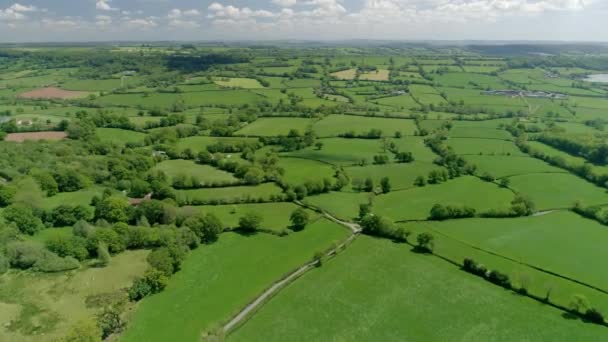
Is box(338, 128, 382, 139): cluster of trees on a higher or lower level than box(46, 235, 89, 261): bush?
higher

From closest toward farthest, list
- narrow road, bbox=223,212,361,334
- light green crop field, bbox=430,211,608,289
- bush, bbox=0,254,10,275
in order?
narrow road, bbox=223,212,361,334 → bush, bbox=0,254,10,275 → light green crop field, bbox=430,211,608,289

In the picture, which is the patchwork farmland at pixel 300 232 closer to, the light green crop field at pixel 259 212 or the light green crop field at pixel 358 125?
the light green crop field at pixel 259 212

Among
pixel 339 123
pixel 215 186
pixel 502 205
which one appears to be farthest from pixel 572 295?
pixel 339 123

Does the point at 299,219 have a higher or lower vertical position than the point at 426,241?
higher

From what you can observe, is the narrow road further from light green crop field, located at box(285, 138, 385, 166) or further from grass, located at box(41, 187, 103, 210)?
grass, located at box(41, 187, 103, 210)

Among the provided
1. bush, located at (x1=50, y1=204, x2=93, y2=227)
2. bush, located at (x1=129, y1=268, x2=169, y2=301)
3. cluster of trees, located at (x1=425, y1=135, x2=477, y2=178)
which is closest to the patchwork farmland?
bush, located at (x1=129, y1=268, x2=169, y2=301)

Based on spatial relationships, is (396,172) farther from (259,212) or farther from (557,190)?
(259,212)

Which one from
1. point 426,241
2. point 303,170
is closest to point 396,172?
point 303,170
